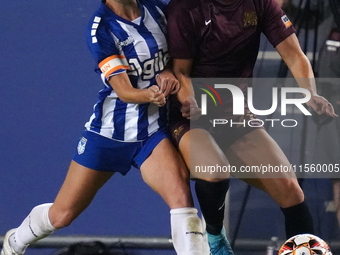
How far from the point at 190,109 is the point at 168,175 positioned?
0.24 m

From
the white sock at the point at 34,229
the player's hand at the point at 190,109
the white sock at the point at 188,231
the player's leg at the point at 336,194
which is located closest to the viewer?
the white sock at the point at 188,231

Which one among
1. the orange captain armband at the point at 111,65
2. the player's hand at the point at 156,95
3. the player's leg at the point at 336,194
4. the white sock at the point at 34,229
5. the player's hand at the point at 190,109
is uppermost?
the orange captain armband at the point at 111,65

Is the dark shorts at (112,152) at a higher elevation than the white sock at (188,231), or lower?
higher

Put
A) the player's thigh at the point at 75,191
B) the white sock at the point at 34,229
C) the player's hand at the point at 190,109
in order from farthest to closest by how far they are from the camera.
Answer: the white sock at the point at 34,229 → the player's thigh at the point at 75,191 → the player's hand at the point at 190,109

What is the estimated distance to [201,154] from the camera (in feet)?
5.30

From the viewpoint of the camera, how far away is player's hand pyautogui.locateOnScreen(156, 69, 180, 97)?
1.67 metres

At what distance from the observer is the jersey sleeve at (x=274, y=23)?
173cm

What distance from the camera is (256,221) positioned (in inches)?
87.1

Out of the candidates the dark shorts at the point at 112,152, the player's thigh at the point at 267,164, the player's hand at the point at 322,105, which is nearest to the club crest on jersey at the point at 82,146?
the dark shorts at the point at 112,152

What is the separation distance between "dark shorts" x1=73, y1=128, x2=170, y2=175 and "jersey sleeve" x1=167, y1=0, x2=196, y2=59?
0.29 m

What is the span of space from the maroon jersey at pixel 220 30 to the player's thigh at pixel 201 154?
0.80ft
